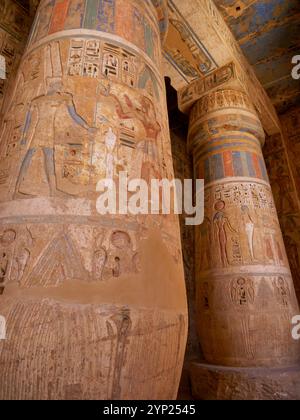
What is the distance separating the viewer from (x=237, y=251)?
126 inches

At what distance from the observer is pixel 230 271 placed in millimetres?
3117

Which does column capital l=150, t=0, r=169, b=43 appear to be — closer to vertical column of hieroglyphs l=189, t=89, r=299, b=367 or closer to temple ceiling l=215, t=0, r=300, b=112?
vertical column of hieroglyphs l=189, t=89, r=299, b=367

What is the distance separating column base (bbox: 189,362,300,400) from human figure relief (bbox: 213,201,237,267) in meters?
1.04

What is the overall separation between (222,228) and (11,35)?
3116mm

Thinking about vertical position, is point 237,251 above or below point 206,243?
below

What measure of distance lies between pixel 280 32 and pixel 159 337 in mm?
5800

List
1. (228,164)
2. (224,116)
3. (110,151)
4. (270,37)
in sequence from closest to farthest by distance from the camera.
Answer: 1. (110,151)
2. (228,164)
3. (224,116)
4. (270,37)

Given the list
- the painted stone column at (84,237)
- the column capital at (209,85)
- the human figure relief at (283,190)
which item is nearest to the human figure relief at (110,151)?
the painted stone column at (84,237)

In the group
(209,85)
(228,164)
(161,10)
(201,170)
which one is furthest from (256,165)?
(161,10)

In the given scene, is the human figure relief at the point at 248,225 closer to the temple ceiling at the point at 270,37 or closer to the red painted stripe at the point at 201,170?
the red painted stripe at the point at 201,170

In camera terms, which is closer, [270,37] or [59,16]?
[59,16]

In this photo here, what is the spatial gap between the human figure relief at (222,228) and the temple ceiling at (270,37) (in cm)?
341

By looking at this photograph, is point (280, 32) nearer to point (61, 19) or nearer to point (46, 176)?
point (61, 19)

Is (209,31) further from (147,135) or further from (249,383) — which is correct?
(249,383)
